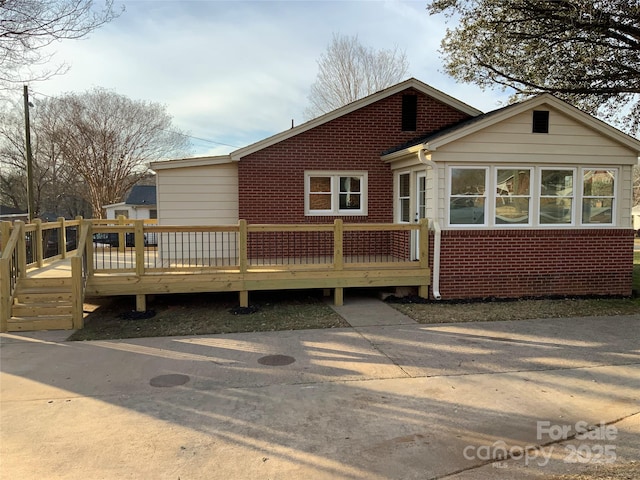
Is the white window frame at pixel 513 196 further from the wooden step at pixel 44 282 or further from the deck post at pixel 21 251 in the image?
the deck post at pixel 21 251

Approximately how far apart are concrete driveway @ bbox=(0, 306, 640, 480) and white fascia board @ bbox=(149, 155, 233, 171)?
15.6ft

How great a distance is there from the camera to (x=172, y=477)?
330 centimetres

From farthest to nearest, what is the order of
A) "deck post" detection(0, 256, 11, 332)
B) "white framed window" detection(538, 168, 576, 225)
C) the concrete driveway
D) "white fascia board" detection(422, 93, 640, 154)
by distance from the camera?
"white framed window" detection(538, 168, 576, 225)
"white fascia board" detection(422, 93, 640, 154)
"deck post" detection(0, 256, 11, 332)
the concrete driveway

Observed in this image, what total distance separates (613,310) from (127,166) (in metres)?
32.3

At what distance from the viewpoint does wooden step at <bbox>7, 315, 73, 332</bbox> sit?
285 inches

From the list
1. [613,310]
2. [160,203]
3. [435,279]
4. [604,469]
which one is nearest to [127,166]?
[160,203]

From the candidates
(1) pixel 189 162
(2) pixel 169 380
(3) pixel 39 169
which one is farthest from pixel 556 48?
(3) pixel 39 169

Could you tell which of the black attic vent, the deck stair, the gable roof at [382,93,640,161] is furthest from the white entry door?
the deck stair

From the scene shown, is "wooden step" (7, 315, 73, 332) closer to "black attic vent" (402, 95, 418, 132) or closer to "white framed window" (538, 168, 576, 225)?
"black attic vent" (402, 95, 418, 132)

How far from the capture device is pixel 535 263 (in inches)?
378

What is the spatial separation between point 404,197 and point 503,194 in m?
2.31

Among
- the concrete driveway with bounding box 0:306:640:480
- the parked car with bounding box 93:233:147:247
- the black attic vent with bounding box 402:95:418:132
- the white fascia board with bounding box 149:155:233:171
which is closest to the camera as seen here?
the concrete driveway with bounding box 0:306:640:480

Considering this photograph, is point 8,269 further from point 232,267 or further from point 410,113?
point 410,113

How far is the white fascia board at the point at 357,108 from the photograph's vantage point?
10883 millimetres
